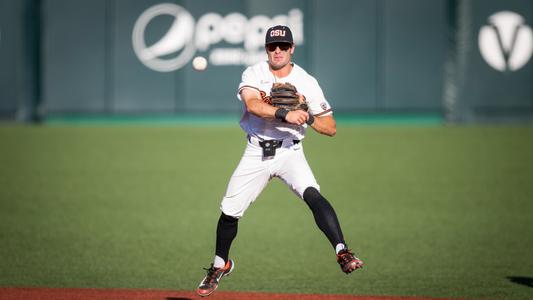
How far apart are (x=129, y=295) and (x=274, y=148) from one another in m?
1.56

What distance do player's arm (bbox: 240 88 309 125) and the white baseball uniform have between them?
0.24 ft

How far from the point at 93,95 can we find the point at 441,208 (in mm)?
12199

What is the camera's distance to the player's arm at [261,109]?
5.48m

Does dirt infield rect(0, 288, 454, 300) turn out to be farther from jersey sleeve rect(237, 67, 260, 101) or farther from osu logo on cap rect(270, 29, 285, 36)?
osu logo on cap rect(270, 29, 285, 36)

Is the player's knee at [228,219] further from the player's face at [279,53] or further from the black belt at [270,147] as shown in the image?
the player's face at [279,53]

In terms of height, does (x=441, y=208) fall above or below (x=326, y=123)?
below

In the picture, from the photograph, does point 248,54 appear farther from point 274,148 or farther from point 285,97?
point 285,97

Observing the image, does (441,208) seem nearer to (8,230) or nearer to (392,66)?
(8,230)

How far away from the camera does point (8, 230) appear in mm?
9211

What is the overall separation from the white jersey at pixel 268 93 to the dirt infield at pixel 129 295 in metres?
1.23

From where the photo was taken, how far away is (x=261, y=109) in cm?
562

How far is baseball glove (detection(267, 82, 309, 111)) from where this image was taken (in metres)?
5.70

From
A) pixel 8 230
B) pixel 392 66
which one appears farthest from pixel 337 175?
pixel 392 66

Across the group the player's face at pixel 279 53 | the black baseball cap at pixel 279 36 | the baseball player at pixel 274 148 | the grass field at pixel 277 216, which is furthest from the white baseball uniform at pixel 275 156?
the grass field at pixel 277 216
